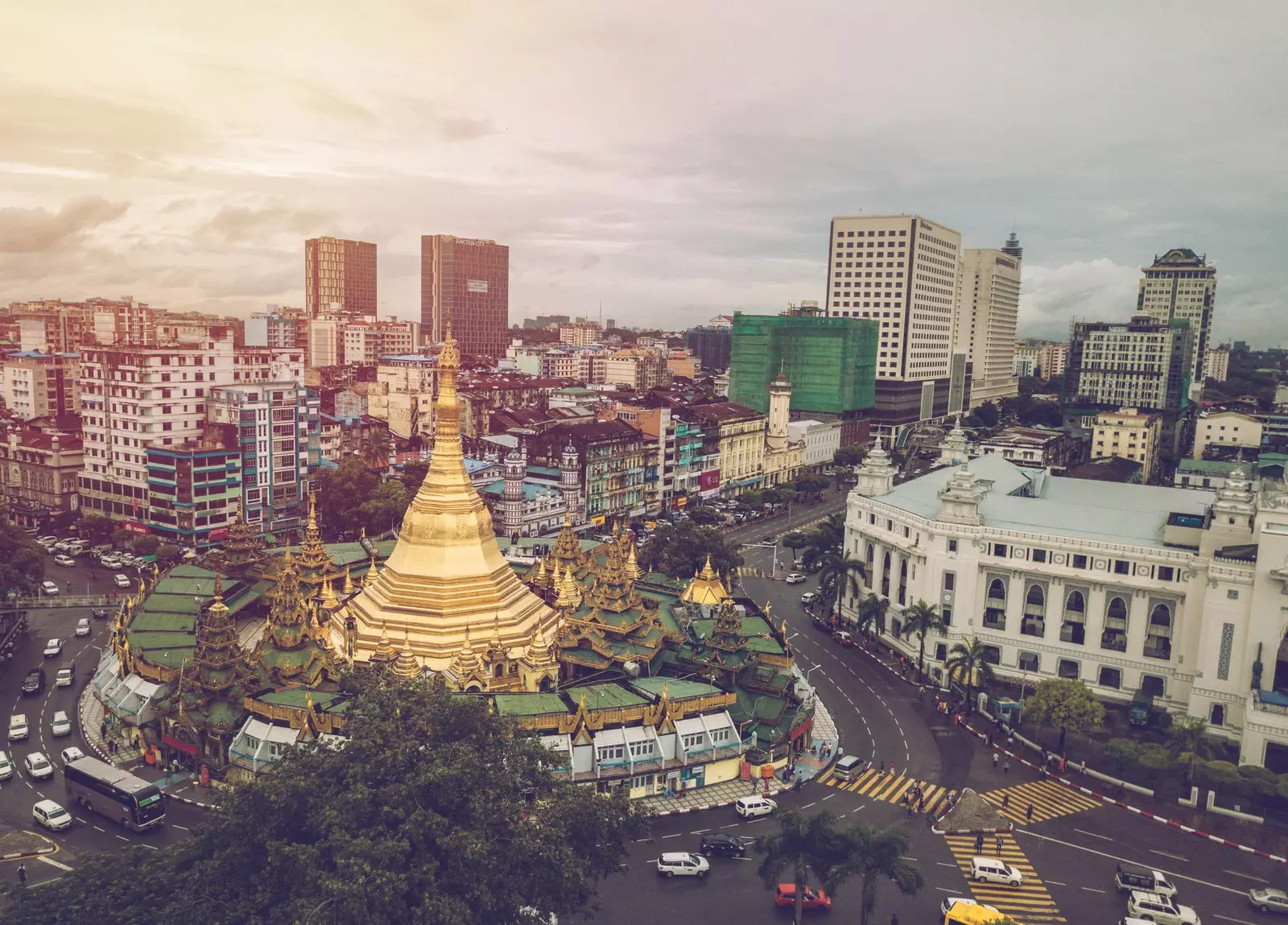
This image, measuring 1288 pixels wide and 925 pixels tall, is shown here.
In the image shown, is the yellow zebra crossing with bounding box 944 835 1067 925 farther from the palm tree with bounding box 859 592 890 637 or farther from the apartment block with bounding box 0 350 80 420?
the apartment block with bounding box 0 350 80 420

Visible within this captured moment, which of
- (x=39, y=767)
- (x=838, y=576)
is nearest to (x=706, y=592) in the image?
(x=838, y=576)

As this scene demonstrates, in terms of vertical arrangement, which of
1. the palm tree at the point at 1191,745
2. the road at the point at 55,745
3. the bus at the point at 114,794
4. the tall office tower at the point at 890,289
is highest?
the tall office tower at the point at 890,289

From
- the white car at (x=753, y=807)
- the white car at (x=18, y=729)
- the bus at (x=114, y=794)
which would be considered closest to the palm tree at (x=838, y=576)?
the white car at (x=753, y=807)

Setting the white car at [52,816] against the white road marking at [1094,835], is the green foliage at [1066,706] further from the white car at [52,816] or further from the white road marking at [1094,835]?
the white car at [52,816]

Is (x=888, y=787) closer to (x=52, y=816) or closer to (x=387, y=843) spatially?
(x=387, y=843)

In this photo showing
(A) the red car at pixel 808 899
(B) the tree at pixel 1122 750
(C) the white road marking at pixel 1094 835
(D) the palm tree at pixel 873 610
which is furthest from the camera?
(D) the palm tree at pixel 873 610

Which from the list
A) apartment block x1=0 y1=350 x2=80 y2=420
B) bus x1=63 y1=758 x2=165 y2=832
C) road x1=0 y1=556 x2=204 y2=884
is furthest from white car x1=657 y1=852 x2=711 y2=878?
apartment block x1=0 y1=350 x2=80 y2=420

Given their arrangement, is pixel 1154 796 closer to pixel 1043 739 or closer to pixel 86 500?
pixel 1043 739
